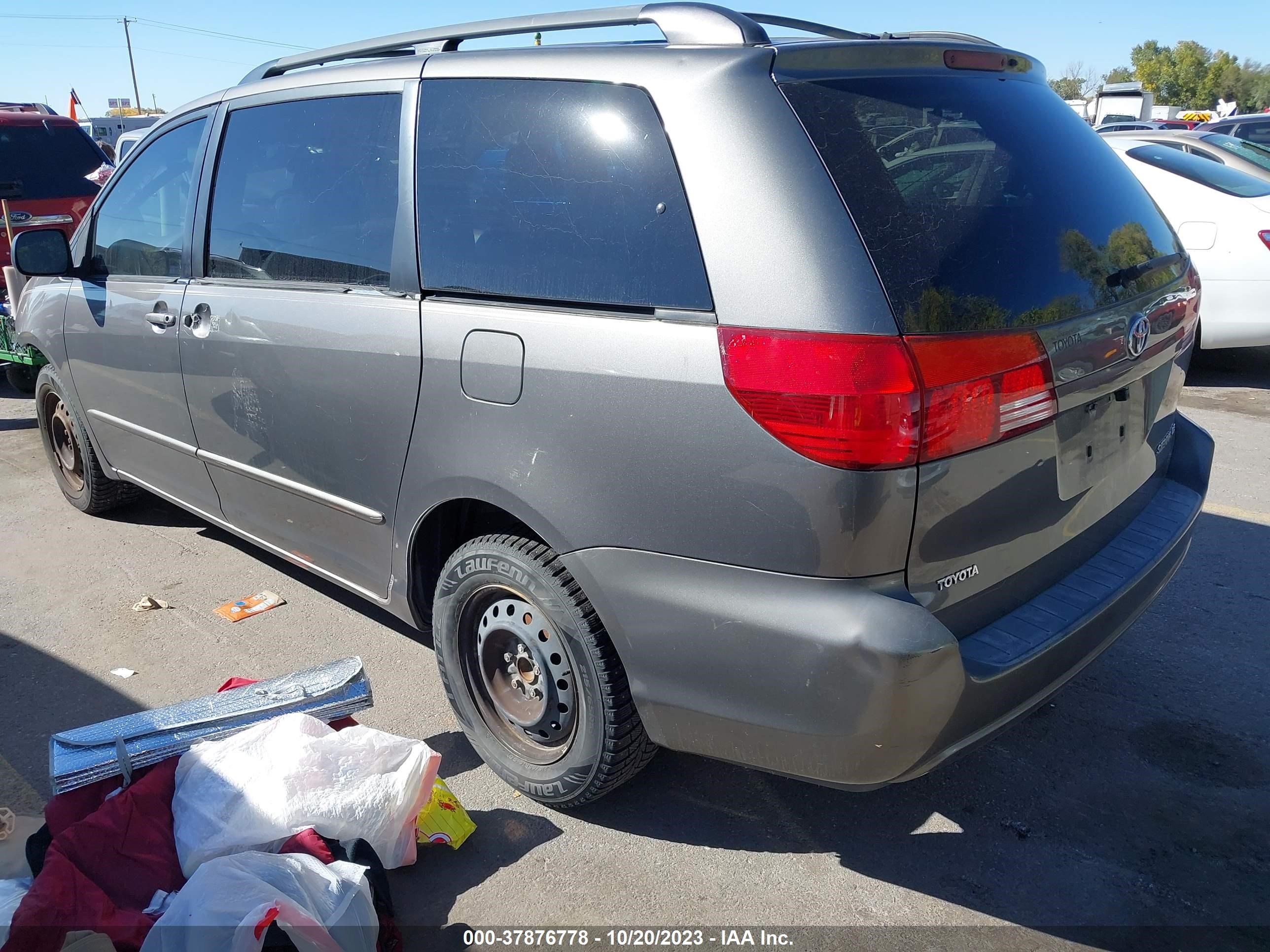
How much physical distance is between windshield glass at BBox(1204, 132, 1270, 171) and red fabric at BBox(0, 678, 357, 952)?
799 centimetres

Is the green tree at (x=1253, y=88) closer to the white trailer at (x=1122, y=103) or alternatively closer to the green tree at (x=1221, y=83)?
the green tree at (x=1221, y=83)

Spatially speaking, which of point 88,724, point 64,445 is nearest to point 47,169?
point 64,445

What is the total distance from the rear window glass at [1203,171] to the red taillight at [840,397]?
620cm

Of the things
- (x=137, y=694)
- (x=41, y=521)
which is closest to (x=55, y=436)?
(x=41, y=521)

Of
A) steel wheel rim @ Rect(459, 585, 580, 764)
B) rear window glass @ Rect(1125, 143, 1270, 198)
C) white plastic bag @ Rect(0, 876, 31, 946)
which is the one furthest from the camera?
rear window glass @ Rect(1125, 143, 1270, 198)

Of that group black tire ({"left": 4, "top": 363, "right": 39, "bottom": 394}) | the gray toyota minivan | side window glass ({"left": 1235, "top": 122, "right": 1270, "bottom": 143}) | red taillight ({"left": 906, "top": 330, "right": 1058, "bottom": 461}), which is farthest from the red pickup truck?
side window glass ({"left": 1235, "top": 122, "right": 1270, "bottom": 143})

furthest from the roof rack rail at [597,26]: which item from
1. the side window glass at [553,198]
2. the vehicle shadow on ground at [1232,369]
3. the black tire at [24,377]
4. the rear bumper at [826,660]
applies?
the vehicle shadow on ground at [1232,369]

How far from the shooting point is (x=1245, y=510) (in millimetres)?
4738

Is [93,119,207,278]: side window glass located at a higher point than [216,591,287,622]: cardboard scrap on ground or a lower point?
higher

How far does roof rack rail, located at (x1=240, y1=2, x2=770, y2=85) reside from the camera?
2262mm

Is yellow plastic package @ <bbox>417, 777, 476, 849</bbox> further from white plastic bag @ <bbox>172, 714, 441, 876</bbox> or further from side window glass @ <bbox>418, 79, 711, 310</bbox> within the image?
side window glass @ <bbox>418, 79, 711, 310</bbox>

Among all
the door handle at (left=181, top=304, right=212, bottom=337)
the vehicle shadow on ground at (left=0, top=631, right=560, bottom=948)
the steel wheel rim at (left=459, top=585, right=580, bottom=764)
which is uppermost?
the door handle at (left=181, top=304, right=212, bottom=337)

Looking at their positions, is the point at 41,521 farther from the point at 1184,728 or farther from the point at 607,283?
the point at 1184,728

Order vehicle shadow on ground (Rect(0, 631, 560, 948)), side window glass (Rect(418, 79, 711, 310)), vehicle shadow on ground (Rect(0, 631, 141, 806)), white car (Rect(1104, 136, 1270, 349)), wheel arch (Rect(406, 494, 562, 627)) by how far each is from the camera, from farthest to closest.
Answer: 1. white car (Rect(1104, 136, 1270, 349))
2. vehicle shadow on ground (Rect(0, 631, 141, 806))
3. wheel arch (Rect(406, 494, 562, 627))
4. vehicle shadow on ground (Rect(0, 631, 560, 948))
5. side window glass (Rect(418, 79, 711, 310))
